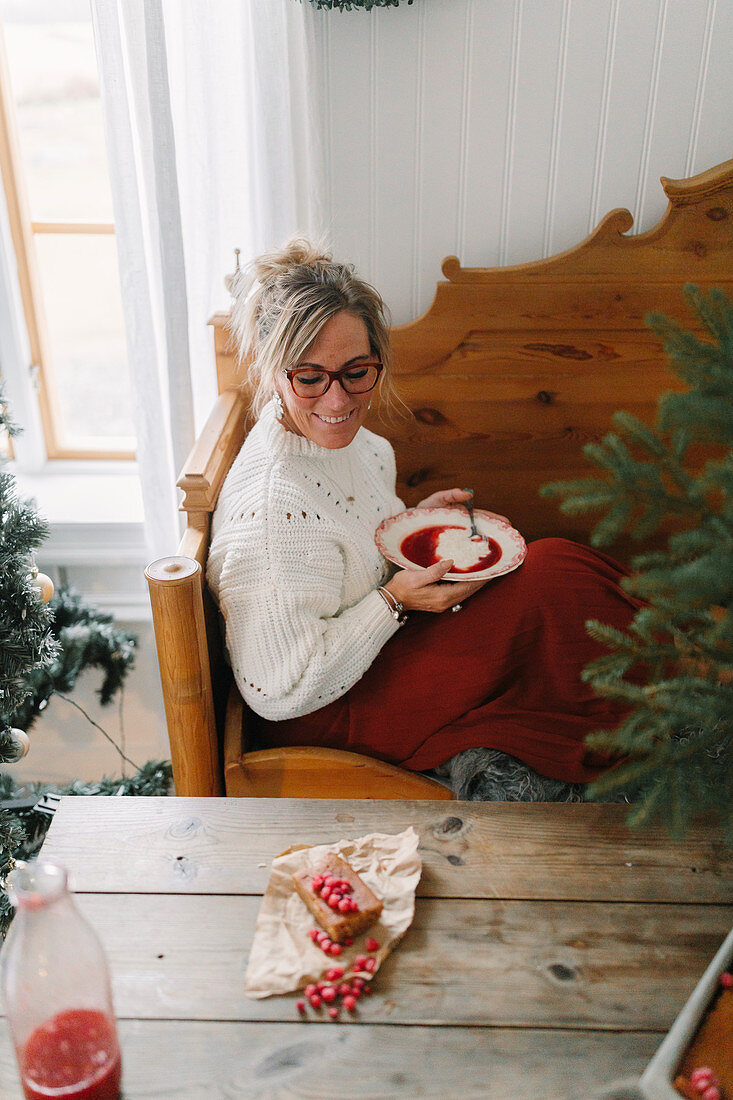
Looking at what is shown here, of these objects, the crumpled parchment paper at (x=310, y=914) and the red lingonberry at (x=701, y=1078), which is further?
the crumpled parchment paper at (x=310, y=914)

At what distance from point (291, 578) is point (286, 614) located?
6 cm

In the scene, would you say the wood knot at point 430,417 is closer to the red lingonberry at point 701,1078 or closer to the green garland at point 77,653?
the green garland at point 77,653

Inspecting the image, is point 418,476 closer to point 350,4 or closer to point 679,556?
point 350,4

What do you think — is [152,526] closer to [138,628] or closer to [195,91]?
[138,628]

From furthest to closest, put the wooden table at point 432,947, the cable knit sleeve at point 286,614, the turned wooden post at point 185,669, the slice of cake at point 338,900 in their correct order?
the cable knit sleeve at point 286,614
the turned wooden post at point 185,669
the slice of cake at point 338,900
the wooden table at point 432,947

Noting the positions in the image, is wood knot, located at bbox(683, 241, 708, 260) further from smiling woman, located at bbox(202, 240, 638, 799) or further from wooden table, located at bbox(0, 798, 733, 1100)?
wooden table, located at bbox(0, 798, 733, 1100)

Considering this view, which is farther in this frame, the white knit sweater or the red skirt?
the red skirt

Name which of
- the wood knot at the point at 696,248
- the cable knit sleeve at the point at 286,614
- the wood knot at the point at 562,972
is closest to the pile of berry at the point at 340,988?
the wood knot at the point at 562,972

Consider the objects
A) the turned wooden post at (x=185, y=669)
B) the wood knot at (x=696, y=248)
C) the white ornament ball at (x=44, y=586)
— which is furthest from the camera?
the wood knot at (x=696, y=248)

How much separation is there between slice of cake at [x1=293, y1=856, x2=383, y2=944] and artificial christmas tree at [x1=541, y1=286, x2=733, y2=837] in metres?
0.29

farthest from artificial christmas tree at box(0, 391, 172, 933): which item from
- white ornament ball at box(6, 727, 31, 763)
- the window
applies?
the window

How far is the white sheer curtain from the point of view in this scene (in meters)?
1.65

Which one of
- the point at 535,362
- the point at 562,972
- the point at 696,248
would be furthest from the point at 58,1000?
the point at 696,248

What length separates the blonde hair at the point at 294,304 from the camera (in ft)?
4.66
